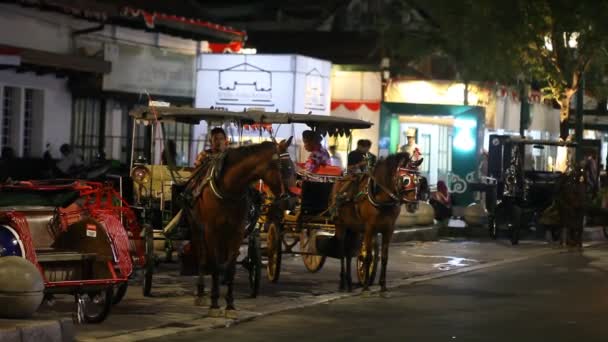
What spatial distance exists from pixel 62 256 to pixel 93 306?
86cm

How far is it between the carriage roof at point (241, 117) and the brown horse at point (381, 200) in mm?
1246

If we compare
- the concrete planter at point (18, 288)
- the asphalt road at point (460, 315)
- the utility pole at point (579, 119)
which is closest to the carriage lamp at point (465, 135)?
the utility pole at point (579, 119)

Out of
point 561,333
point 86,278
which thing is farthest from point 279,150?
point 561,333

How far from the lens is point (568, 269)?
22234mm

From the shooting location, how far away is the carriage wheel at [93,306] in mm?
13328

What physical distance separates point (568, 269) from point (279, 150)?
30.7 feet

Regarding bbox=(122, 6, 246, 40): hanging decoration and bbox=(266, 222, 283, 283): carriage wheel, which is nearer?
bbox=(266, 222, 283, 283): carriage wheel

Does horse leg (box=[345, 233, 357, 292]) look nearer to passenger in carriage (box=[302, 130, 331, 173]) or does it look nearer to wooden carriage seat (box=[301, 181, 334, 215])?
wooden carriage seat (box=[301, 181, 334, 215])

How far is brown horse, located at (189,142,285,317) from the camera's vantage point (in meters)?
14.5

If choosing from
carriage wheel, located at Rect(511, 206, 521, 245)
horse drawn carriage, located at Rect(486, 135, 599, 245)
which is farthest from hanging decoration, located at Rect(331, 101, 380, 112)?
carriage wheel, located at Rect(511, 206, 521, 245)

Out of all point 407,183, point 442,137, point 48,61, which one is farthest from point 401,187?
point 442,137

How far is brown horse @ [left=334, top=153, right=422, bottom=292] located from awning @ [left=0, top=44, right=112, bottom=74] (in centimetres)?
753

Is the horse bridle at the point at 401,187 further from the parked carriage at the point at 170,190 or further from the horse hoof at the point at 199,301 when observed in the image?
the horse hoof at the point at 199,301

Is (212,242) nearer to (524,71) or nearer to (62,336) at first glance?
(62,336)
